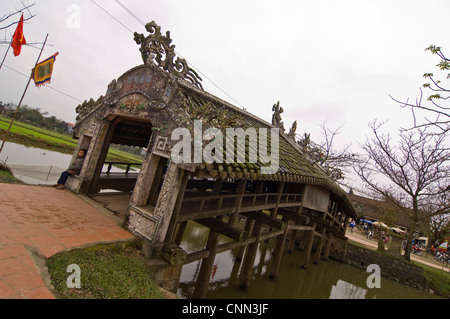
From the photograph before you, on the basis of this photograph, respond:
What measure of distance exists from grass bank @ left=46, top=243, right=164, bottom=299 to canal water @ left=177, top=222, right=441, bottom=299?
479 centimetres

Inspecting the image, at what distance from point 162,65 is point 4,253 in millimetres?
5140

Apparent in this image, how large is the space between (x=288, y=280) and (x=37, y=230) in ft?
35.7

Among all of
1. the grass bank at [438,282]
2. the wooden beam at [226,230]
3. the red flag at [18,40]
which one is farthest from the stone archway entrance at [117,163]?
the grass bank at [438,282]

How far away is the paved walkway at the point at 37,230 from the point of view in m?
2.83

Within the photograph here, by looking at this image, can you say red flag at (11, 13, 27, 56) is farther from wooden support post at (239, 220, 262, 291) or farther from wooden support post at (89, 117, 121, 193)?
wooden support post at (239, 220, 262, 291)

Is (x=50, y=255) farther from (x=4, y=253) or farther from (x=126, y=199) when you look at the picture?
(x=126, y=199)

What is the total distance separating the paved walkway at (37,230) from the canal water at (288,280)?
4.62 metres

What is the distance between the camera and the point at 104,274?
3.53m

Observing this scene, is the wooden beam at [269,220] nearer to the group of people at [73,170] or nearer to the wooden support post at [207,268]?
the wooden support post at [207,268]

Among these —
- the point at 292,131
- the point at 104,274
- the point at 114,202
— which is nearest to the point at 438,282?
the point at 292,131

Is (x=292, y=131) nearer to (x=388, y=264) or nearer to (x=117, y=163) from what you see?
(x=117, y=163)

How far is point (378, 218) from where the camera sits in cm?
2702

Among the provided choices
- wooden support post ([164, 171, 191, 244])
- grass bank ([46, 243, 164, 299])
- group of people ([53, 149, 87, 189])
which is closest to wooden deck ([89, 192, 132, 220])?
group of people ([53, 149, 87, 189])
